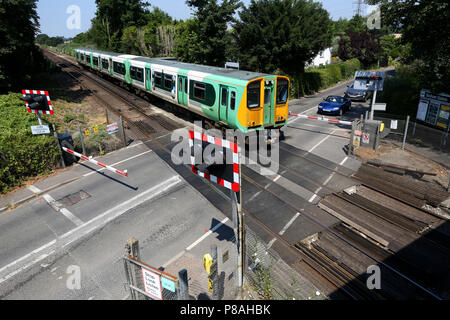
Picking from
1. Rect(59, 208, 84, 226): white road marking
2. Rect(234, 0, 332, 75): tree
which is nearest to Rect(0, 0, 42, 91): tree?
Rect(59, 208, 84, 226): white road marking

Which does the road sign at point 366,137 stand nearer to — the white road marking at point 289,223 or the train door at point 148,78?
the white road marking at point 289,223

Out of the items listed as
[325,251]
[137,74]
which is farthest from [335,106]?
[325,251]

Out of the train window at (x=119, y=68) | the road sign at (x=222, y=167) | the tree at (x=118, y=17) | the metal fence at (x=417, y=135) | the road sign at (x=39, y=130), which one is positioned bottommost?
the metal fence at (x=417, y=135)

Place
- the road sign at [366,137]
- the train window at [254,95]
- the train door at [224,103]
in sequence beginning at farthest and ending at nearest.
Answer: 1. the road sign at [366,137]
2. the train door at [224,103]
3. the train window at [254,95]

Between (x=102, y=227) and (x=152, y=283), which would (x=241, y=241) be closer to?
(x=152, y=283)

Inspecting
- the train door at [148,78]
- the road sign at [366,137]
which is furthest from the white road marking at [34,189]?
the road sign at [366,137]

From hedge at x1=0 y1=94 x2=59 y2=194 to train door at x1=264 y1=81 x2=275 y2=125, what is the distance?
9239 millimetres

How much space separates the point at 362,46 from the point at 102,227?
170 ft

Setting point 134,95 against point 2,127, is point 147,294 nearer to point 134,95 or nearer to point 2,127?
point 2,127

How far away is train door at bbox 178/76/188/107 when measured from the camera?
16.1m

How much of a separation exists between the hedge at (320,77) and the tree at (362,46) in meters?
2.74

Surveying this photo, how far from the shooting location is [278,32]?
85.0ft

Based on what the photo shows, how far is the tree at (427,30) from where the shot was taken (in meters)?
14.3

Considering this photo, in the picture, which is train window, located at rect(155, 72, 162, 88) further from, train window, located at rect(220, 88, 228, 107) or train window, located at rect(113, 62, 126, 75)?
train window, located at rect(220, 88, 228, 107)
